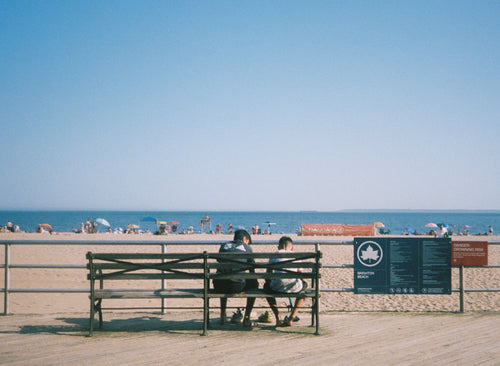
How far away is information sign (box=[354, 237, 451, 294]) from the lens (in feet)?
23.2

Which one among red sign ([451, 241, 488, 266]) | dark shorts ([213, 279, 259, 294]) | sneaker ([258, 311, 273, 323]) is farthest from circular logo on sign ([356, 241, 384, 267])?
dark shorts ([213, 279, 259, 294])

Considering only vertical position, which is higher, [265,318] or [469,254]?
[469,254]

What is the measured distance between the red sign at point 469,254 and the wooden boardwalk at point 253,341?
0.81 m

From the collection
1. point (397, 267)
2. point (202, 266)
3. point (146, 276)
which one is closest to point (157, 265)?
point (146, 276)

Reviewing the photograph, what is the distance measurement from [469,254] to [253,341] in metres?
3.94

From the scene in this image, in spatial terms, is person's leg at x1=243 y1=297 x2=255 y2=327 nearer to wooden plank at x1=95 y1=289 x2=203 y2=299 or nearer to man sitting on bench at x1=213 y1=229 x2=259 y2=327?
man sitting on bench at x1=213 y1=229 x2=259 y2=327

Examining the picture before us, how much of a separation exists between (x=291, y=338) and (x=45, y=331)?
10.5ft

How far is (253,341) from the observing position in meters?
5.48

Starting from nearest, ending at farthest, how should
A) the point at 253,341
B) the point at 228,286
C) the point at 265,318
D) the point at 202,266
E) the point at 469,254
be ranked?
1. the point at 253,341
2. the point at 202,266
3. the point at 228,286
4. the point at 265,318
5. the point at 469,254

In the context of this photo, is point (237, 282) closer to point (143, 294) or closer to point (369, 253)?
point (143, 294)

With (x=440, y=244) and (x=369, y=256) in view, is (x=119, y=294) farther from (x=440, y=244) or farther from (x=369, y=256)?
(x=440, y=244)

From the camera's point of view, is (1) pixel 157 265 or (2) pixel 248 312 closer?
(1) pixel 157 265

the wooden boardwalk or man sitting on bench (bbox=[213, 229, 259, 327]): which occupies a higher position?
man sitting on bench (bbox=[213, 229, 259, 327])

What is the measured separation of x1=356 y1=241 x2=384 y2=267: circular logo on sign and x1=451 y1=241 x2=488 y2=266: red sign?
1.23m
